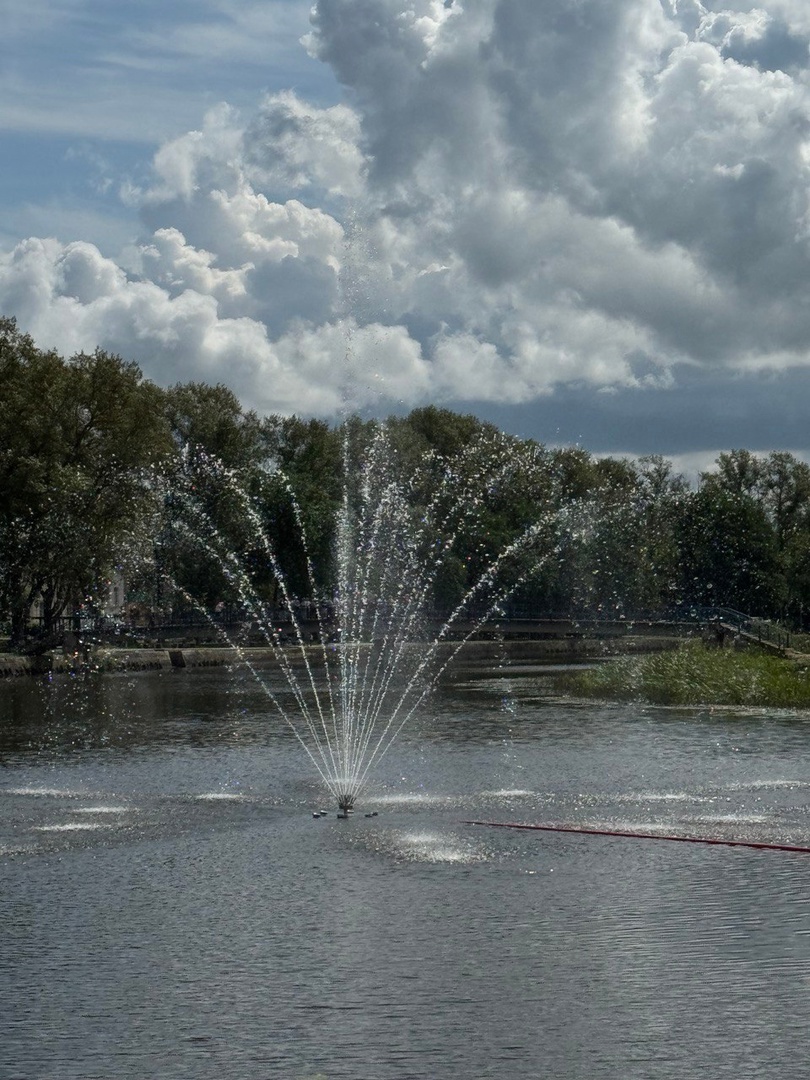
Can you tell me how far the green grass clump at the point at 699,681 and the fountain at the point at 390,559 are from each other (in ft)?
84.2

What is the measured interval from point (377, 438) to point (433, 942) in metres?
105

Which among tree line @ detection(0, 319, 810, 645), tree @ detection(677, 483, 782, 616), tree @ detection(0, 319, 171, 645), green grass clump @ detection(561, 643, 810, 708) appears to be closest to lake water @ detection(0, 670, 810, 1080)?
green grass clump @ detection(561, 643, 810, 708)

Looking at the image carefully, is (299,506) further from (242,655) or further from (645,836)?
(645,836)

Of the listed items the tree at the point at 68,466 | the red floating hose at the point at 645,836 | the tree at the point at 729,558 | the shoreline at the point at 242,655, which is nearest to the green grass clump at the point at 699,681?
the shoreline at the point at 242,655

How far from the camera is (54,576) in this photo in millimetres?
88375

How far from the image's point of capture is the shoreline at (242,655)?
272ft

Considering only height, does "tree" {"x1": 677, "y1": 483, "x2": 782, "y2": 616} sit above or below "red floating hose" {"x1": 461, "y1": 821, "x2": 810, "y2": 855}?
above

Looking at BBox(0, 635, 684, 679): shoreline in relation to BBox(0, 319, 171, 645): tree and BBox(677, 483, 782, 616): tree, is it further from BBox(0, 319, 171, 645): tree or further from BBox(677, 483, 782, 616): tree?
BBox(677, 483, 782, 616): tree

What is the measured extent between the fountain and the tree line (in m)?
0.40

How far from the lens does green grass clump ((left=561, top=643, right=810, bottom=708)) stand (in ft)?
168

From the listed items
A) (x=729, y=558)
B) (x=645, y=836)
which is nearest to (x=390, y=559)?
(x=729, y=558)

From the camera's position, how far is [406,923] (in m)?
18.4

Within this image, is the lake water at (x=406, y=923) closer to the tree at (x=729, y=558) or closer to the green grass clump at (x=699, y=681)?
the green grass clump at (x=699, y=681)

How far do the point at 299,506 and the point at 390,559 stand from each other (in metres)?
8.44
